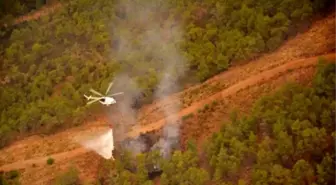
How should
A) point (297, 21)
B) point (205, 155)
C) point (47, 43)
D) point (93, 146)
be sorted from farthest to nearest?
point (47, 43), point (93, 146), point (297, 21), point (205, 155)

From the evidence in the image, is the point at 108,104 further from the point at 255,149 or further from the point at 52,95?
the point at 255,149

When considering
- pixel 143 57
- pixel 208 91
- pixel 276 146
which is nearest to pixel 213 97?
pixel 208 91

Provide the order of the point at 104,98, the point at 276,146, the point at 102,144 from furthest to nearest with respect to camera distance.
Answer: the point at 104,98, the point at 102,144, the point at 276,146

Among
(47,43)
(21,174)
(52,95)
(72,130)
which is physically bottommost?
(21,174)

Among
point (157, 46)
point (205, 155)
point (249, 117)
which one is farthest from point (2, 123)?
point (249, 117)

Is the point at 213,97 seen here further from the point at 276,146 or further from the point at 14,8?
the point at 14,8
